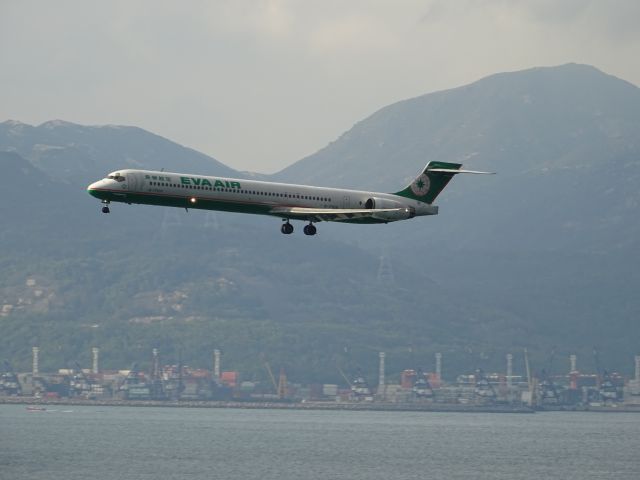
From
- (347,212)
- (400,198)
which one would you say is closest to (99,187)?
(347,212)

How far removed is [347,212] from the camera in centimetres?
18400

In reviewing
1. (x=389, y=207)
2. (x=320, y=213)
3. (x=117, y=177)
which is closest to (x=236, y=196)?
(x=320, y=213)

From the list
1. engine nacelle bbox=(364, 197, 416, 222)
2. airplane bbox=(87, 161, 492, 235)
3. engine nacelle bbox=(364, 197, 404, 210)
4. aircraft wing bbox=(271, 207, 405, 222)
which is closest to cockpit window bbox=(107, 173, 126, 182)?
airplane bbox=(87, 161, 492, 235)

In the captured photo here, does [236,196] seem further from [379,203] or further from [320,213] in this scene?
[379,203]

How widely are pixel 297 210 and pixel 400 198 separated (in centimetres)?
2157

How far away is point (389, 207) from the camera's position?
636ft

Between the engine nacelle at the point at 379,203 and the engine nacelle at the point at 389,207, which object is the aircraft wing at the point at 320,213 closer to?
the engine nacelle at the point at 389,207

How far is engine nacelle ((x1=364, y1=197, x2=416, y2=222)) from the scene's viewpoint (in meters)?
190

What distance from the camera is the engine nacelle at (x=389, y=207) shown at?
625ft

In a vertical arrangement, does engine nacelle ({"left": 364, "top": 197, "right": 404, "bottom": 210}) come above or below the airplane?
above

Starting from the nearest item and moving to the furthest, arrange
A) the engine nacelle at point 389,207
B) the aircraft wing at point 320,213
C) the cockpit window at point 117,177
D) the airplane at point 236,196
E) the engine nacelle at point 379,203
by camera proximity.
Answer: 1. the airplane at point 236,196
2. the cockpit window at point 117,177
3. the aircraft wing at point 320,213
4. the engine nacelle at point 389,207
5. the engine nacelle at point 379,203

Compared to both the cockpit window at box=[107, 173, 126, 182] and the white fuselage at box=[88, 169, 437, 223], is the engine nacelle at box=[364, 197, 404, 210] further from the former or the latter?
the cockpit window at box=[107, 173, 126, 182]

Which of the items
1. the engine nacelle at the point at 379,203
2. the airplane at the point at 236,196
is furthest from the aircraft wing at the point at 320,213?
the engine nacelle at the point at 379,203

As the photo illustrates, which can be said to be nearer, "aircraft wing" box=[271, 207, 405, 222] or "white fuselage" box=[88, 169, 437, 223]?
"white fuselage" box=[88, 169, 437, 223]
